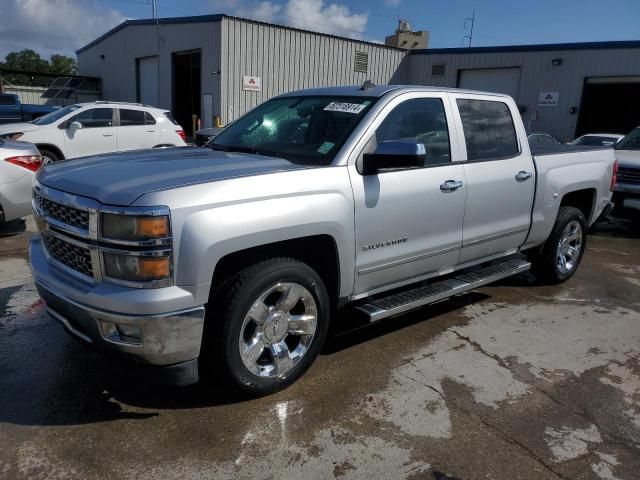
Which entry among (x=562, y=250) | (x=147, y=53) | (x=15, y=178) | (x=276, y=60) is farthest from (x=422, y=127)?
(x=147, y=53)

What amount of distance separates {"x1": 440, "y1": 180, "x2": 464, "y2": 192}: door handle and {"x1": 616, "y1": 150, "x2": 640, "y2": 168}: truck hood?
6.16 meters

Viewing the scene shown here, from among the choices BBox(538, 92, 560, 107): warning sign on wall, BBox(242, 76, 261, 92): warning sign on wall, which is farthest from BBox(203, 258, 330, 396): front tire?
BBox(538, 92, 560, 107): warning sign on wall

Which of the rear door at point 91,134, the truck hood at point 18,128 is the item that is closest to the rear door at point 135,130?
the rear door at point 91,134

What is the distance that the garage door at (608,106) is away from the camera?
21013 mm

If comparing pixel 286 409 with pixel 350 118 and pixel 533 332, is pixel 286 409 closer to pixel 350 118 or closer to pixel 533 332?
pixel 350 118

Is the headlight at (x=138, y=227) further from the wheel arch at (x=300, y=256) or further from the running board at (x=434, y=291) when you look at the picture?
the running board at (x=434, y=291)

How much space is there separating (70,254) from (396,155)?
6.59 ft

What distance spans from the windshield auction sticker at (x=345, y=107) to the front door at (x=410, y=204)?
19 centimetres

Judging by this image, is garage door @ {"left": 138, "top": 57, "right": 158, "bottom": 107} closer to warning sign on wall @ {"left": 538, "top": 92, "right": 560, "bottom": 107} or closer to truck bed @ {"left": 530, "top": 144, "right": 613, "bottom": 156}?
warning sign on wall @ {"left": 538, "top": 92, "right": 560, "bottom": 107}

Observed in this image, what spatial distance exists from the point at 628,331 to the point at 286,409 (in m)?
3.28

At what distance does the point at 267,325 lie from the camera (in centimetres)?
325

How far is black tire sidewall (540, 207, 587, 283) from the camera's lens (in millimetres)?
5570

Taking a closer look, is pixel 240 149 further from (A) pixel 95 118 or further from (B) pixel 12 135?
(A) pixel 95 118

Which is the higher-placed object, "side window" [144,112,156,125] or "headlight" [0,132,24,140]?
"side window" [144,112,156,125]
